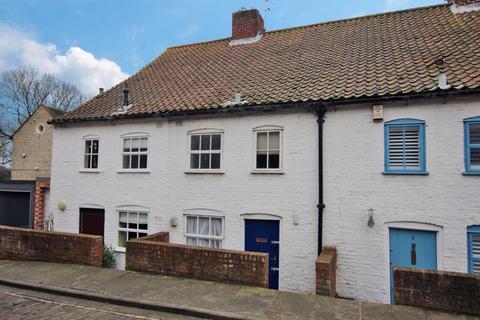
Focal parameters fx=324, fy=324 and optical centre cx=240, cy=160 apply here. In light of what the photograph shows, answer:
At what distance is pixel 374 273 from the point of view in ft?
28.4

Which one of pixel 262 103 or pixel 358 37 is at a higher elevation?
pixel 358 37

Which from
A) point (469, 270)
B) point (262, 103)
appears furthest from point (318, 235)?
point (262, 103)

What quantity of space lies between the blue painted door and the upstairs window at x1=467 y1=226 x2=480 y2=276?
72 centimetres

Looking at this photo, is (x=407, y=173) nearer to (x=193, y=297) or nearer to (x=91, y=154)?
(x=193, y=297)

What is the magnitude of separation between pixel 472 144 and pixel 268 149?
539cm

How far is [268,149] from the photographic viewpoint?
1030 cm

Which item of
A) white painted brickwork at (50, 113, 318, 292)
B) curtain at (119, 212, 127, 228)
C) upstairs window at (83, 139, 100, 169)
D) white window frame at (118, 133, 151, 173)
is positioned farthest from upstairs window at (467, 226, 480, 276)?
upstairs window at (83, 139, 100, 169)

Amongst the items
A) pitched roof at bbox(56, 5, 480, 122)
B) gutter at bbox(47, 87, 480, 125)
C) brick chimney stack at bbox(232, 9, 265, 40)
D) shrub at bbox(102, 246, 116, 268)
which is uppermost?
brick chimney stack at bbox(232, 9, 265, 40)

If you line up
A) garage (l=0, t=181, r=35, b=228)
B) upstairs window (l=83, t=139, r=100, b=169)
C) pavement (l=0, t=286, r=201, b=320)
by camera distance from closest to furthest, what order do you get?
pavement (l=0, t=286, r=201, b=320) → upstairs window (l=83, t=139, r=100, b=169) → garage (l=0, t=181, r=35, b=228)

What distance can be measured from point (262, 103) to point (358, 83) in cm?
297

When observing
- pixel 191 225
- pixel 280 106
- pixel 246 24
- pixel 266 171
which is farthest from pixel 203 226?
pixel 246 24

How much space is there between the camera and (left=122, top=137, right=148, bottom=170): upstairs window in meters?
12.0

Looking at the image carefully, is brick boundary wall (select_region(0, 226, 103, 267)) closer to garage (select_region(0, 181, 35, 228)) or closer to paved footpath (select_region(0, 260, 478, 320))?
paved footpath (select_region(0, 260, 478, 320))

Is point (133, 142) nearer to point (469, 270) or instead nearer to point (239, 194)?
point (239, 194)
